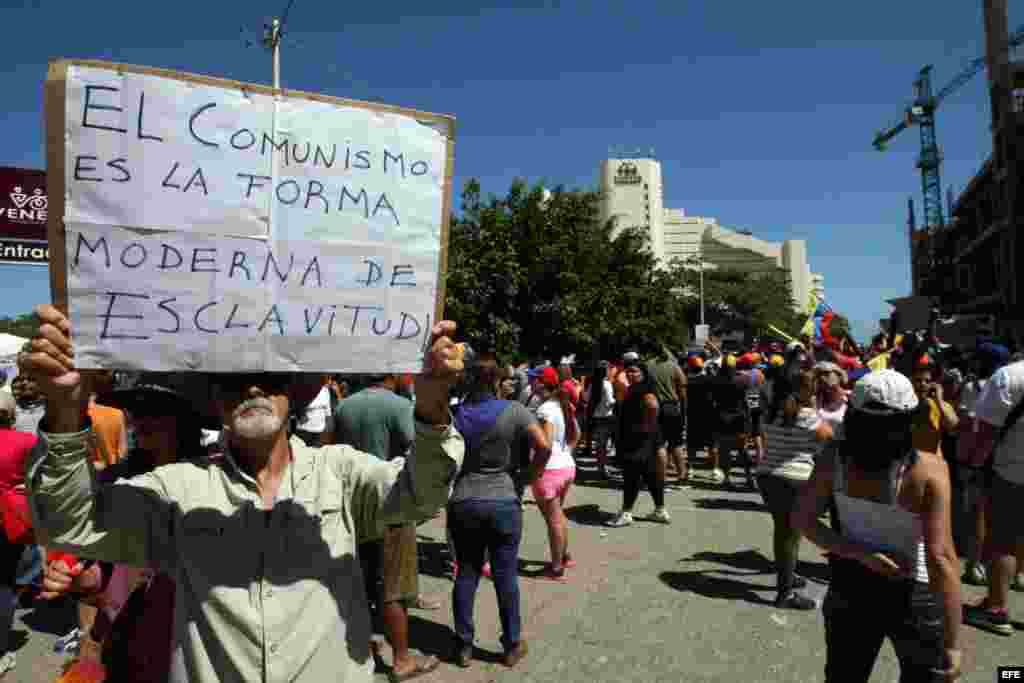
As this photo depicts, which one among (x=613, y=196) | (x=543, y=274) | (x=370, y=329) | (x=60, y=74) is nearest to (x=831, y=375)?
(x=370, y=329)

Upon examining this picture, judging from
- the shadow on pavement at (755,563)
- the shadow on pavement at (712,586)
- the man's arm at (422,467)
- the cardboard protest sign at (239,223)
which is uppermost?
the cardboard protest sign at (239,223)

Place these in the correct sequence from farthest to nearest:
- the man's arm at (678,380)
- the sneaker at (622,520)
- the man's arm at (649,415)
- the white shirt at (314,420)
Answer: the man's arm at (678,380)
the sneaker at (622,520)
the man's arm at (649,415)
the white shirt at (314,420)

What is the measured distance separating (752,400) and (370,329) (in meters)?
10.1

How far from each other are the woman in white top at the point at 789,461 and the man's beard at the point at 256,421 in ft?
13.8

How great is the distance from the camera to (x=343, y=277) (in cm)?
192

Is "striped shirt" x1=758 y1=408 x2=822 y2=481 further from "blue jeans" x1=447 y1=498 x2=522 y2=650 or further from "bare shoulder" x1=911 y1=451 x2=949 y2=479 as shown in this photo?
"bare shoulder" x1=911 y1=451 x2=949 y2=479

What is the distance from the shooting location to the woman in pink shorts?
5.86m

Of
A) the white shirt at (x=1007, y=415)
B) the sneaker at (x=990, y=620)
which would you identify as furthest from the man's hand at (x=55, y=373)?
the sneaker at (x=990, y=620)

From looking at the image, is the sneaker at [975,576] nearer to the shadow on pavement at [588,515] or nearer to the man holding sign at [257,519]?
the shadow on pavement at [588,515]

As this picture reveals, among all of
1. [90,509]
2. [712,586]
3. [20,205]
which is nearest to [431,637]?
[712,586]

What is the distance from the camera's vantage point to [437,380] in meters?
1.83

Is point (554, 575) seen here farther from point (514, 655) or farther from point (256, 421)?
point (256, 421)

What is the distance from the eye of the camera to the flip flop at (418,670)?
4.13 meters

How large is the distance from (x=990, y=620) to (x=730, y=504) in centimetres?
412
